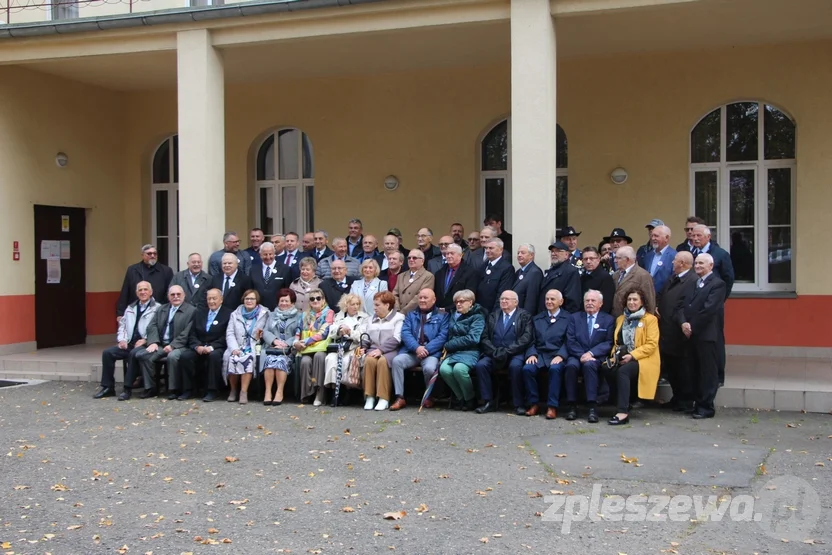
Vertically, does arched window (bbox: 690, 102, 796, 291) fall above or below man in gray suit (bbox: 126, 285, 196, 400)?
above

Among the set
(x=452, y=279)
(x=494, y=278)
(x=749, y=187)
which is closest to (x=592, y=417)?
(x=494, y=278)

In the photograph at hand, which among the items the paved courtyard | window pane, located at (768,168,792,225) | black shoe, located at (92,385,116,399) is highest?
window pane, located at (768,168,792,225)

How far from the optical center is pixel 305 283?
977 cm

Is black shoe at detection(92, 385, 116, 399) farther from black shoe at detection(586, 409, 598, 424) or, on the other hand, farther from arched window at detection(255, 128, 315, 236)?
black shoe at detection(586, 409, 598, 424)

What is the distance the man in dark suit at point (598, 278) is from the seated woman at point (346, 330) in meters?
2.33

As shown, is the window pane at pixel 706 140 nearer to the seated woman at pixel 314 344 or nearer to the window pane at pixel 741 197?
the window pane at pixel 741 197

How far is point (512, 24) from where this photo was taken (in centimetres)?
940

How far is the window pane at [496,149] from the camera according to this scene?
12.5 m

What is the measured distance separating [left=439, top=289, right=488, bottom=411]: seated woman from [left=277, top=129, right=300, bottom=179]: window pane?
5.65 m

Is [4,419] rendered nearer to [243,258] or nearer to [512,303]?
[243,258]

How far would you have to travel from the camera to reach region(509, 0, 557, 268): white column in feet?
30.6

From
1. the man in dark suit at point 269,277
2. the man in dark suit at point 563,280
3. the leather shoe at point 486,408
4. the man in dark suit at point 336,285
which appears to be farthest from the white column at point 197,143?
the man in dark suit at point 563,280

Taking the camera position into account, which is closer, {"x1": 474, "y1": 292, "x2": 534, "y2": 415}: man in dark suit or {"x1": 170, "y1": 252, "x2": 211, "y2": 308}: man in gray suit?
{"x1": 474, "y1": 292, "x2": 534, "y2": 415}: man in dark suit

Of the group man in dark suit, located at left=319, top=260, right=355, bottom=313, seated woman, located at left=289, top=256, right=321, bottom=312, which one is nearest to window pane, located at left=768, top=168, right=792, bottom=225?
man in dark suit, located at left=319, top=260, right=355, bottom=313
